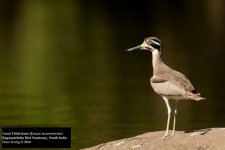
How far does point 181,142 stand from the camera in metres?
17.9

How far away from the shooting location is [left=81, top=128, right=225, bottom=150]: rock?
17.6 metres

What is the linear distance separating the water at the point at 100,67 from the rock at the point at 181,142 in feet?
14.8

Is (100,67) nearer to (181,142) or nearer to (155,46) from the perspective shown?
(155,46)

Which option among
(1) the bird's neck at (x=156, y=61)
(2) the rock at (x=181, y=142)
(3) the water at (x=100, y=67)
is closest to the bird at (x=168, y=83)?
(1) the bird's neck at (x=156, y=61)

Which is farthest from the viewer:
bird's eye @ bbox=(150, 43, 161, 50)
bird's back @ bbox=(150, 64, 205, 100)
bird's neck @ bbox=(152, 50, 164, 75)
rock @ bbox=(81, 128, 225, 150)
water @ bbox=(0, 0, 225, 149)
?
water @ bbox=(0, 0, 225, 149)

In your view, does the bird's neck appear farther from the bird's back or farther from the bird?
the bird's back

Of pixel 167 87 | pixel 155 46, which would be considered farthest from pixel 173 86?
pixel 155 46

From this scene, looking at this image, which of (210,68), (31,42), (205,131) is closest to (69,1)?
(31,42)

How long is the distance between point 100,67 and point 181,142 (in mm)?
26244

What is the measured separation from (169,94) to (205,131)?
0.98m

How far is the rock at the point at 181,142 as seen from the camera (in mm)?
17609

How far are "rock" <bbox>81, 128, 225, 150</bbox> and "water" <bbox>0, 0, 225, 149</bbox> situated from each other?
14.8 ft

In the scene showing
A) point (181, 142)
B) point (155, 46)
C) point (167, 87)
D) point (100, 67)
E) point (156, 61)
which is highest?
point (100, 67)

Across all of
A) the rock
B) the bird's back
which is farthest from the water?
the bird's back
